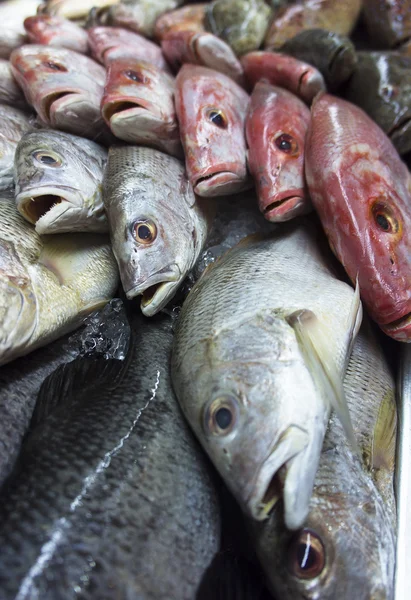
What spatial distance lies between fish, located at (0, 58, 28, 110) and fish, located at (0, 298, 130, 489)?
1097 mm

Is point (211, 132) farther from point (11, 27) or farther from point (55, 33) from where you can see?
point (11, 27)

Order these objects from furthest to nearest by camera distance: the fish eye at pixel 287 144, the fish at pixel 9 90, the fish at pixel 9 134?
1. the fish at pixel 9 90
2. the fish at pixel 9 134
3. the fish eye at pixel 287 144

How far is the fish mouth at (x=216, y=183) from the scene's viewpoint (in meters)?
1.30

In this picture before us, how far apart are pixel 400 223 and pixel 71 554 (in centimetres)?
111

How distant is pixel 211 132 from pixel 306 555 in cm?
117

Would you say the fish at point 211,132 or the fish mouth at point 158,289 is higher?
the fish at point 211,132

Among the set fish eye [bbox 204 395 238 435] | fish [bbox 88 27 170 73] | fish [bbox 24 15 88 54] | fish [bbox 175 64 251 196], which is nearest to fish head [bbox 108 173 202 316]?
fish [bbox 175 64 251 196]

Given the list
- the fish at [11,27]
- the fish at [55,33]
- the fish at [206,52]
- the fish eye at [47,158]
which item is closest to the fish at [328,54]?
the fish at [206,52]

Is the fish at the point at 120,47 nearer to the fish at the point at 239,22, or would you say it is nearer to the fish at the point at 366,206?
the fish at the point at 239,22

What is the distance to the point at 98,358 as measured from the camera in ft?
3.91

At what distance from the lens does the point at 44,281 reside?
1.21 metres

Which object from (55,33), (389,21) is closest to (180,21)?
(55,33)

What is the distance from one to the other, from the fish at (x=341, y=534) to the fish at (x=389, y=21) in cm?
181

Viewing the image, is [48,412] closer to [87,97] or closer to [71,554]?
[71,554]
